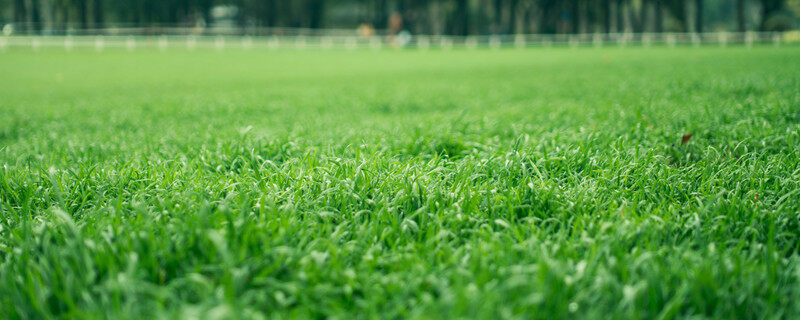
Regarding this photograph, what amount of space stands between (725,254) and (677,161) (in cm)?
171

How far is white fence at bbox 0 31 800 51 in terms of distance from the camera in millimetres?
35875

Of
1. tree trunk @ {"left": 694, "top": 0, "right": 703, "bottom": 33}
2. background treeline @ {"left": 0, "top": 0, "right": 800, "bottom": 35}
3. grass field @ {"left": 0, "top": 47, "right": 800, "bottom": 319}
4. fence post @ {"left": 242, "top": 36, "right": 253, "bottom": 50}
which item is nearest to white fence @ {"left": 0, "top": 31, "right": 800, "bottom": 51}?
fence post @ {"left": 242, "top": 36, "right": 253, "bottom": 50}

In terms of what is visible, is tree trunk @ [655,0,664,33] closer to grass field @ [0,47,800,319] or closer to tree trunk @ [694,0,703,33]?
tree trunk @ [694,0,703,33]

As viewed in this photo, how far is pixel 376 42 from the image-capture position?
142 feet

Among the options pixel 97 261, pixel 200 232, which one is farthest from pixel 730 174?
pixel 97 261

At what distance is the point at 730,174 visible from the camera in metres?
2.61

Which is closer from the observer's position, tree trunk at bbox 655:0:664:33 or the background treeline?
the background treeline

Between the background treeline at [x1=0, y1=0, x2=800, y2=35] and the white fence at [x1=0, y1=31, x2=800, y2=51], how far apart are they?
28.7ft

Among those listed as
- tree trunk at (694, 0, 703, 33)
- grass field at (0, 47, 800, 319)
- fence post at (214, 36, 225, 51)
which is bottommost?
grass field at (0, 47, 800, 319)

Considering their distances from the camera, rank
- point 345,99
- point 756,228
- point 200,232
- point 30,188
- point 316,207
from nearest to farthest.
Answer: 1. point 200,232
2. point 756,228
3. point 316,207
4. point 30,188
5. point 345,99

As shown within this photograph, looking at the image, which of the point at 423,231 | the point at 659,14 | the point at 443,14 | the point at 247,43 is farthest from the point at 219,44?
the point at 659,14

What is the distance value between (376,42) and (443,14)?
984 inches

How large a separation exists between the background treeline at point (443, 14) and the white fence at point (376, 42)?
875cm

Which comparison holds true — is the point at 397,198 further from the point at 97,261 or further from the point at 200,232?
the point at 97,261
